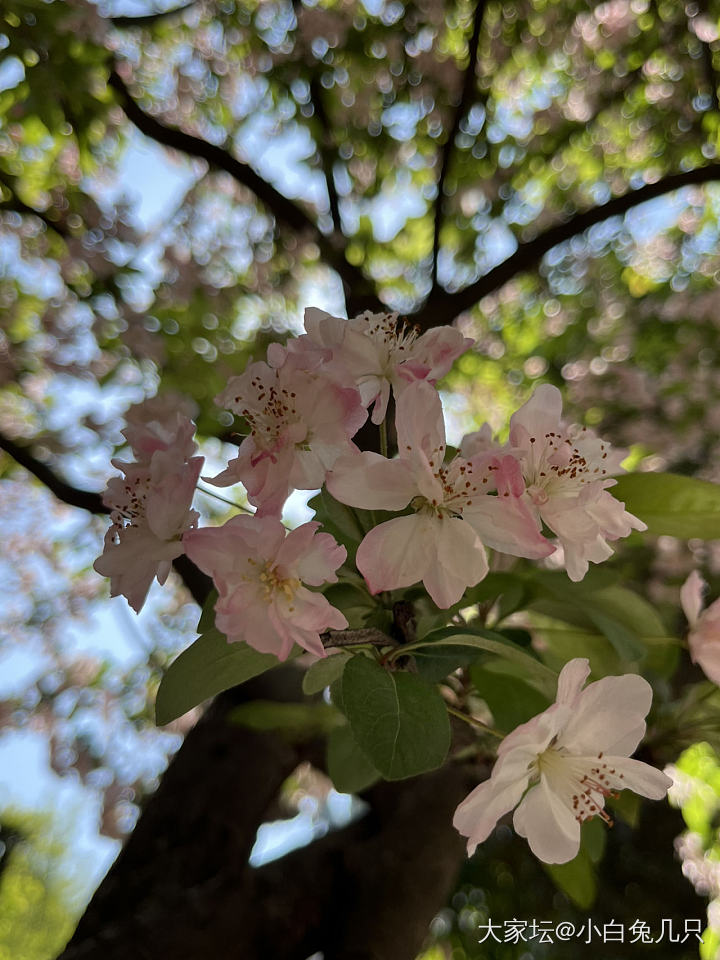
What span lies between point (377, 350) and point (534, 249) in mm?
1114

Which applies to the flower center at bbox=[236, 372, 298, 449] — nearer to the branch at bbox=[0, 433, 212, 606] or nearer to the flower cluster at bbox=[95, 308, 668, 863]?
the flower cluster at bbox=[95, 308, 668, 863]

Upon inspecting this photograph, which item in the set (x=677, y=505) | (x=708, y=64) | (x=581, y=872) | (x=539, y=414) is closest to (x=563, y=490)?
(x=539, y=414)

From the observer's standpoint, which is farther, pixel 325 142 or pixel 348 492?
pixel 325 142

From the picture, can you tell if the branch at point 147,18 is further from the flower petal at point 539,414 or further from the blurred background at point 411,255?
the flower petal at point 539,414

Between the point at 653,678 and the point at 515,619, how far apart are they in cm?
30

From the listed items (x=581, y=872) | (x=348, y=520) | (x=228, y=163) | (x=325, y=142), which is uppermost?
(x=325, y=142)

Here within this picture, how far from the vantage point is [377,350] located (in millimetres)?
522

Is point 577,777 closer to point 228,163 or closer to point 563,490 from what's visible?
point 563,490

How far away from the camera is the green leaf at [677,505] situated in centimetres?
59

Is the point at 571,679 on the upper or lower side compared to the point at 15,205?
lower

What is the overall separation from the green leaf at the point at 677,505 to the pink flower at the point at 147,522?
36 centimetres

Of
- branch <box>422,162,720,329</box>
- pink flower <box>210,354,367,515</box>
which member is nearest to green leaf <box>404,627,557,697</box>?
pink flower <box>210,354,367,515</box>

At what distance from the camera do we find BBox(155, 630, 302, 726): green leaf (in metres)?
0.46

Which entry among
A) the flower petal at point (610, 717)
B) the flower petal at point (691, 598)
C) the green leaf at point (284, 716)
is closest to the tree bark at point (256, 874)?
the green leaf at point (284, 716)
